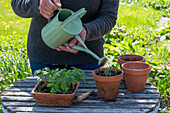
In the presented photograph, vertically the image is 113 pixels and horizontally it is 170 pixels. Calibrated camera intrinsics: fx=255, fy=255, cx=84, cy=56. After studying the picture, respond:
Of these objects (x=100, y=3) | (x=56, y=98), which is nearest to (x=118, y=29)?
(x=100, y=3)

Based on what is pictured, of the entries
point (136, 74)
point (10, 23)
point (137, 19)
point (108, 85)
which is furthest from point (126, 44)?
point (10, 23)

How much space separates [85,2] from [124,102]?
82cm

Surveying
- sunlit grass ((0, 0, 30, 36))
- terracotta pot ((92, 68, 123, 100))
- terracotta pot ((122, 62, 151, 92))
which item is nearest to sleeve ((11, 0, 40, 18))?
terracotta pot ((92, 68, 123, 100))

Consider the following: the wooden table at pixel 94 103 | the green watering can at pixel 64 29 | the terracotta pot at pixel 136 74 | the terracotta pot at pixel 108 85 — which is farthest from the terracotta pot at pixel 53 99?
the terracotta pot at pixel 136 74

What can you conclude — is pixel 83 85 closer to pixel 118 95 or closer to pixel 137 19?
pixel 118 95

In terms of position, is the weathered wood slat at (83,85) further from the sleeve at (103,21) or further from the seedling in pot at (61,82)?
the sleeve at (103,21)

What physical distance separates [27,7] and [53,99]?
27.7 inches

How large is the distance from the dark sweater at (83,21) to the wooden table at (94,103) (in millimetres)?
342

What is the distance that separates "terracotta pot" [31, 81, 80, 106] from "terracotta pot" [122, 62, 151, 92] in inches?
15.4

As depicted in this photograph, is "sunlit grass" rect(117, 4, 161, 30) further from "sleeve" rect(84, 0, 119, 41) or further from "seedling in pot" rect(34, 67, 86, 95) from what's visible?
"seedling in pot" rect(34, 67, 86, 95)

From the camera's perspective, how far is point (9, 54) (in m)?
3.00

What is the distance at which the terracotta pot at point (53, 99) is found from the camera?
146 cm

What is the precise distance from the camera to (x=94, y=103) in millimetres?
1533

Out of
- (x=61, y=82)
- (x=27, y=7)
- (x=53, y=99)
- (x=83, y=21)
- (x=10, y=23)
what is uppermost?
(x=27, y=7)
